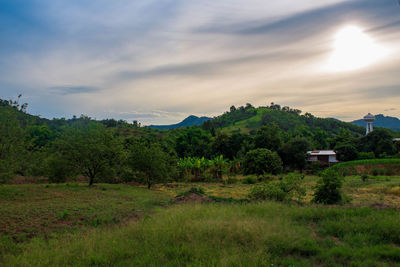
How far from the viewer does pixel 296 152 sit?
142 feet

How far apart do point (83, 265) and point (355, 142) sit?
5262 centimetres

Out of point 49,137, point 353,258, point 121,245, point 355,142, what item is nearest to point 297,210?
point 353,258

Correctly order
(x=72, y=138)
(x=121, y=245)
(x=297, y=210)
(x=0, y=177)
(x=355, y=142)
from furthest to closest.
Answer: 1. (x=355, y=142)
2. (x=72, y=138)
3. (x=0, y=177)
4. (x=297, y=210)
5. (x=121, y=245)

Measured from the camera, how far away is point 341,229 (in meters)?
7.59

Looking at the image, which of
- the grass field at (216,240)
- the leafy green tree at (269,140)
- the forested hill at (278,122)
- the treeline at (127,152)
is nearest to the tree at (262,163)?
the treeline at (127,152)

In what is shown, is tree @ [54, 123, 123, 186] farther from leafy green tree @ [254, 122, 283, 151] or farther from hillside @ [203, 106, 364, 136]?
hillside @ [203, 106, 364, 136]

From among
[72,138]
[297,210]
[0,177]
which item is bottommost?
[297,210]

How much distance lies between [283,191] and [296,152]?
1250 inches

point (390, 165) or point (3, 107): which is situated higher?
point (3, 107)

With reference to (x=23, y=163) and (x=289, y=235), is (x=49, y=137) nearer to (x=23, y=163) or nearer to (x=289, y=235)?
(x=23, y=163)

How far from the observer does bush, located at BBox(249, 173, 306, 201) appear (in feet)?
43.6

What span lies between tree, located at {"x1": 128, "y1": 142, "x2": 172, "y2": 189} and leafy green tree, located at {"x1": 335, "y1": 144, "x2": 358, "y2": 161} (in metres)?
33.9

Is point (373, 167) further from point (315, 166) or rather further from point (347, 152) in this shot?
point (347, 152)

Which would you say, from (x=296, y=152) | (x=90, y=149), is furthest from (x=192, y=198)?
(x=296, y=152)
